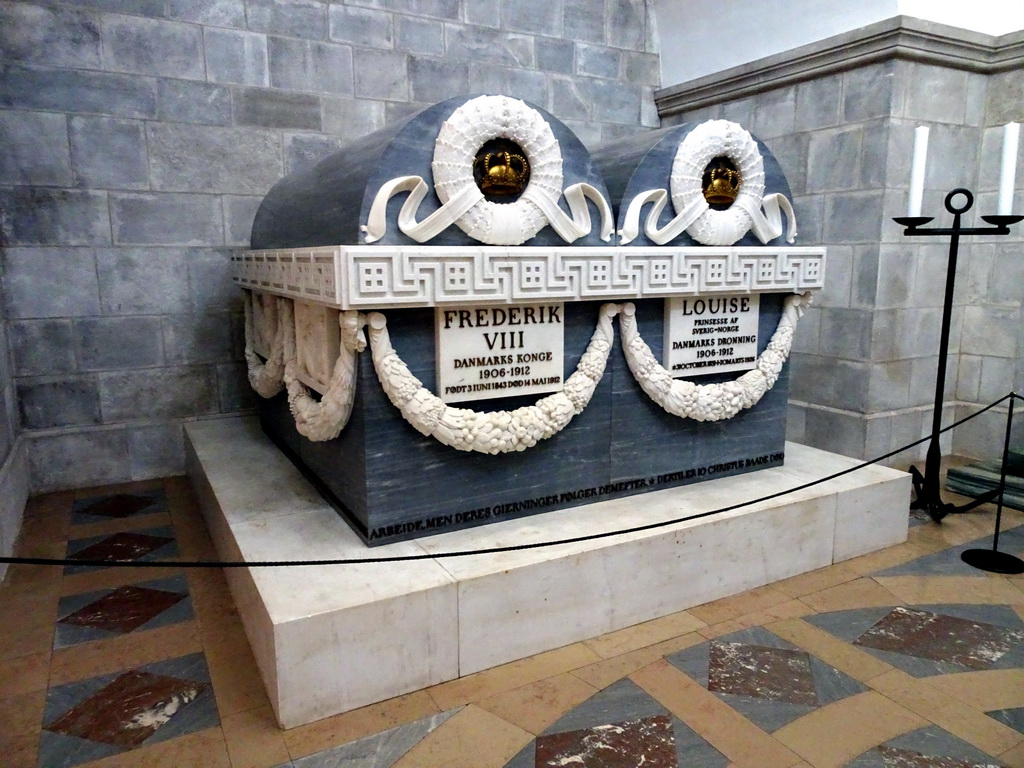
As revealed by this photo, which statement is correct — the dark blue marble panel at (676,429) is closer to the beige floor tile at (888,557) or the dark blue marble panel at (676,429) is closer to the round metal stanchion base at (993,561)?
the beige floor tile at (888,557)

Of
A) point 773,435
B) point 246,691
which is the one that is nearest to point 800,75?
point 773,435

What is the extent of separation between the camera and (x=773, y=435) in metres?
4.11

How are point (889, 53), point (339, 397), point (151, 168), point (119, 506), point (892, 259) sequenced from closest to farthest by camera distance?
1. point (339, 397)
2. point (119, 506)
3. point (889, 53)
4. point (151, 168)
5. point (892, 259)

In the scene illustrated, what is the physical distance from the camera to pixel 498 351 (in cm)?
318

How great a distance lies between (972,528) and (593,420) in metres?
2.32

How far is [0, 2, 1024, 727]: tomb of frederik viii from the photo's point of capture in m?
2.91

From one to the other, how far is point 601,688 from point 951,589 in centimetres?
184

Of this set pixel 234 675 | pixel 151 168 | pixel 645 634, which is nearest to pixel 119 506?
pixel 151 168

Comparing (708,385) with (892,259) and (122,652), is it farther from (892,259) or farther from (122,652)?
(122,652)

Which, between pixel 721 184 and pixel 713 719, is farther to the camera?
pixel 721 184

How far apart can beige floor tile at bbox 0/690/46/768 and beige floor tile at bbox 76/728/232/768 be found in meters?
0.22

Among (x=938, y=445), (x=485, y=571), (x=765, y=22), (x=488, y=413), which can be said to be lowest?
(x=485, y=571)

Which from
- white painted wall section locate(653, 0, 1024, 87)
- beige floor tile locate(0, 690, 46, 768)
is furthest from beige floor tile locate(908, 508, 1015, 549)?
beige floor tile locate(0, 690, 46, 768)

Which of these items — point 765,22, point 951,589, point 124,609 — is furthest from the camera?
point 765,22
